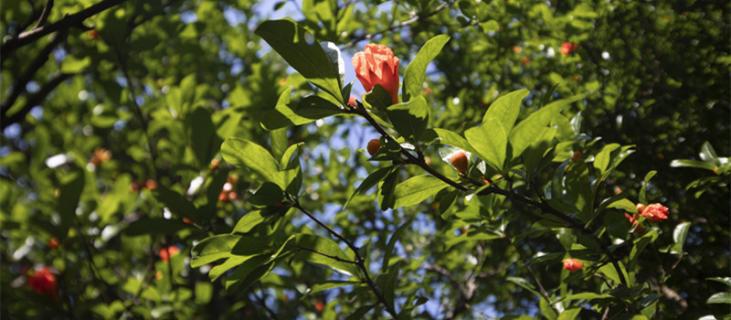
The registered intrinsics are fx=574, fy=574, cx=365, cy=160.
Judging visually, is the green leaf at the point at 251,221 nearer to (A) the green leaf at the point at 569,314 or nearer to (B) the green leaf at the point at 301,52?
(B) the green leaf at the point at 301,52

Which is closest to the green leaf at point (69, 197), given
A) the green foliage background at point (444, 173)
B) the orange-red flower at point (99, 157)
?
the green foliage background at point (444, 173)

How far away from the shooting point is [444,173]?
5.89ft

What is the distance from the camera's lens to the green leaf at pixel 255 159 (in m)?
1.18

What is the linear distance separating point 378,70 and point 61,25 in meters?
0.86

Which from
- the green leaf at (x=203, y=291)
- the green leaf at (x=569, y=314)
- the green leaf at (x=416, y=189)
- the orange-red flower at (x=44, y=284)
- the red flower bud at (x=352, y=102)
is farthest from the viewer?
the green leaf at (x=203, y=291)

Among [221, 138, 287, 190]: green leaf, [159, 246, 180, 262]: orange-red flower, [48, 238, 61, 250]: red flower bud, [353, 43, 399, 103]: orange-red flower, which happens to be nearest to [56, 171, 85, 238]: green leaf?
[48, 238, 61, 250]: red flower bud

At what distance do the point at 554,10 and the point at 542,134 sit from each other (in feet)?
4.49

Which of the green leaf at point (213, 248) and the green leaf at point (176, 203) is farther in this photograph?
the green leaf at point (176, 203)

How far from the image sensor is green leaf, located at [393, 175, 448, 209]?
3.65 ft

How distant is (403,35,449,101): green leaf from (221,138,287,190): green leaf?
33 centimetres

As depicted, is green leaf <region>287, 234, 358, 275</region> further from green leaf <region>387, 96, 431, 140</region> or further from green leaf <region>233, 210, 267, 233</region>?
green leaf <region>387, 96, 431, 140</region>

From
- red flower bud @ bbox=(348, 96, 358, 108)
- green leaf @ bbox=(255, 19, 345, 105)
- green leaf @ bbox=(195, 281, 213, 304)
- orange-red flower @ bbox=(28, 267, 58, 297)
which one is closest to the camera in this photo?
green leaf @ bbox=(255, 19, 345, 105)

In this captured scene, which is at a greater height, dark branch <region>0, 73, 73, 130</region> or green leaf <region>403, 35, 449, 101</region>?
green leaf <region>403, 35, 449, 101</region>

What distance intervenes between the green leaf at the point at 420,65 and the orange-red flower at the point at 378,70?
22 mm
